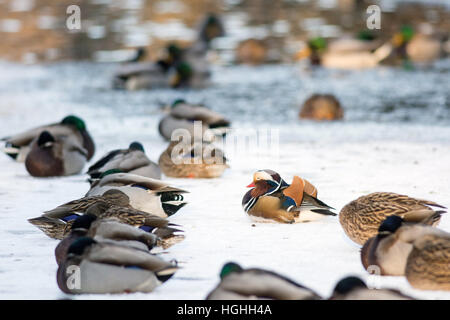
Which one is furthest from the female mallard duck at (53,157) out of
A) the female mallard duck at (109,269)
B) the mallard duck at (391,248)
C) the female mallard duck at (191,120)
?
the mallard duck at (391,248)

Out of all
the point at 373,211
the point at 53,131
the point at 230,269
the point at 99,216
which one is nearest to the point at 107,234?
the point at 99,216

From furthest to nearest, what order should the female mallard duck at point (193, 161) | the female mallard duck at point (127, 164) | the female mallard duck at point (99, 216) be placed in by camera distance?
the female mallard duck at point (193, 161) < the female mallard duck at point (127, 164) < the female mallard duck at point (99, 216)

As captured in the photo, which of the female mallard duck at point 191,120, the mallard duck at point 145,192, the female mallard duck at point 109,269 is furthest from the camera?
the female mallard duck at point 191,120

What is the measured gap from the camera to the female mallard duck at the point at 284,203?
614cm

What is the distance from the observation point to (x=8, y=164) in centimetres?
889

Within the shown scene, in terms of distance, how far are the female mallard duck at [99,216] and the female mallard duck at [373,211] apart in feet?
3.75

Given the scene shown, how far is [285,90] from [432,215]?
916 cm

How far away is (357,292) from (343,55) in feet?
43.2

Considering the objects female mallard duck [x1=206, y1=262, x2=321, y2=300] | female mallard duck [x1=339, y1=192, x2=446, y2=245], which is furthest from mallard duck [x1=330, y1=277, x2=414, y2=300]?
female mallard duck [x1=339, y1=192, x2=446, y2=245]

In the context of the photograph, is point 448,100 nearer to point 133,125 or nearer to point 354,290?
point 133,125

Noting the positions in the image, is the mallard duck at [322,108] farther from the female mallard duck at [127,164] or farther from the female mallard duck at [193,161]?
the female mallard duck at [127,164]

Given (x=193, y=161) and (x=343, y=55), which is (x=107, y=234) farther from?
(x=343, y=55)

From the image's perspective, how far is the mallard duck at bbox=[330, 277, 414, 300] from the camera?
3881 mm

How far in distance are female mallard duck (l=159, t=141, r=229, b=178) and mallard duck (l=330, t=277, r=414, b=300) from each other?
13.3 feet
